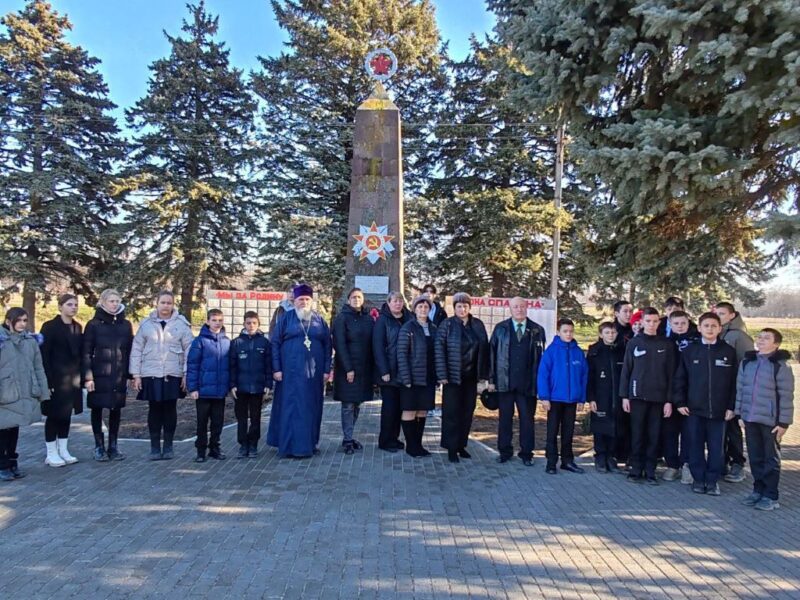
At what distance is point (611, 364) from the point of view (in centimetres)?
619

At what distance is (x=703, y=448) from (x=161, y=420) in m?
5.78

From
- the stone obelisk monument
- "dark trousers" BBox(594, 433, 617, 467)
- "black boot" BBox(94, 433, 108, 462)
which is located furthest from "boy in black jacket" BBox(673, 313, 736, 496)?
"black boot" BBox(94, 433, 108, 462)

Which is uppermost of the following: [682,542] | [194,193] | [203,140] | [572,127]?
Answer: [203,140]

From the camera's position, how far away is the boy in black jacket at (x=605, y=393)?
20.1 ft

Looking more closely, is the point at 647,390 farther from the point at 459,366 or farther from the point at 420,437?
the point at 420,437

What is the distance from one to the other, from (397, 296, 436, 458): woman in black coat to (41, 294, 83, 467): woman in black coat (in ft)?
11.4

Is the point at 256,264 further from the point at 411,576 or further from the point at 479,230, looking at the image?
the point at 411,576

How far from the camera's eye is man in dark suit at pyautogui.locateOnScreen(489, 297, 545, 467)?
628 centimetres

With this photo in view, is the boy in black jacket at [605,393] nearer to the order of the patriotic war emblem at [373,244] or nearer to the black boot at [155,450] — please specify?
the black boot at [155,450]

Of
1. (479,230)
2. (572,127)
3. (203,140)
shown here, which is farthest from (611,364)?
(203,140)

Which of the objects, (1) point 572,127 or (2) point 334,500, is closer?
(2) point 334,500

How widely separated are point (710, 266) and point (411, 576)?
218 inches

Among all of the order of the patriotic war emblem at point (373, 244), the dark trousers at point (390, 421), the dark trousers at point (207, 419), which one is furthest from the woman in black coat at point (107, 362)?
the order of the patriotic war emblem at point (373, 244)

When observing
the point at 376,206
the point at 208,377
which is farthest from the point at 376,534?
the point at 376,206
